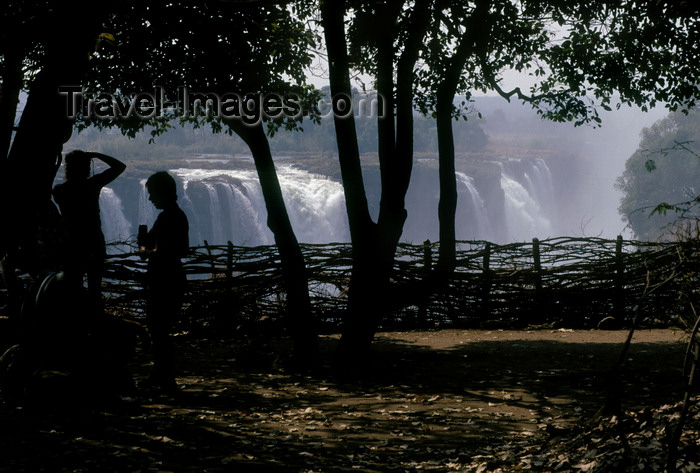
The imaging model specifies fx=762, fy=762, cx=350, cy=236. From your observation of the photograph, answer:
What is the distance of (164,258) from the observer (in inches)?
271

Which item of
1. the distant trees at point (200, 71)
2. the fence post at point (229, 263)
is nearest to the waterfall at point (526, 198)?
the fence post at point (229, 263)

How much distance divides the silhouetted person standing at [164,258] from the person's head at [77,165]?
62cm

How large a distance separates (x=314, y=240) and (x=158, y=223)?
56562 millimetres

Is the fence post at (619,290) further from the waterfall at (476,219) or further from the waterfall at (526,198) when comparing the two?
the waterfall at (526,198)

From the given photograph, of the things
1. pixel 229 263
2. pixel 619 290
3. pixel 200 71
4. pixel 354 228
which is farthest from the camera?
pixel 619 290

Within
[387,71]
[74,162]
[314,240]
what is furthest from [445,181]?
[314,240]

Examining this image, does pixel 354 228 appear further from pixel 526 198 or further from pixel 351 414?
pixel 526 198

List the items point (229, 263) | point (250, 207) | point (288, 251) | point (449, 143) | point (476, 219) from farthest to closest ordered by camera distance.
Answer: point (476, 219) < point (250, 207) < point (229, 263) < point (449, 143) < point (288, 251)

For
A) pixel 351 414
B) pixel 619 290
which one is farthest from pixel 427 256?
pixel 351 414

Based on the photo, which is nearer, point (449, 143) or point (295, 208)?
point (449, 143)

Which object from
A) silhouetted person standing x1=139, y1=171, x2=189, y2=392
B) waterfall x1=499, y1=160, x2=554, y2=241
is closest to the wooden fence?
silhouetted person standing x1=139, y1=171, x2=189, y2=392

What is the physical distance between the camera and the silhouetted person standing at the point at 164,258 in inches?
270

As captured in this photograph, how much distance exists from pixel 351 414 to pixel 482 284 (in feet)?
24.5

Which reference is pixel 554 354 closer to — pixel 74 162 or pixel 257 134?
pixel 257 134
